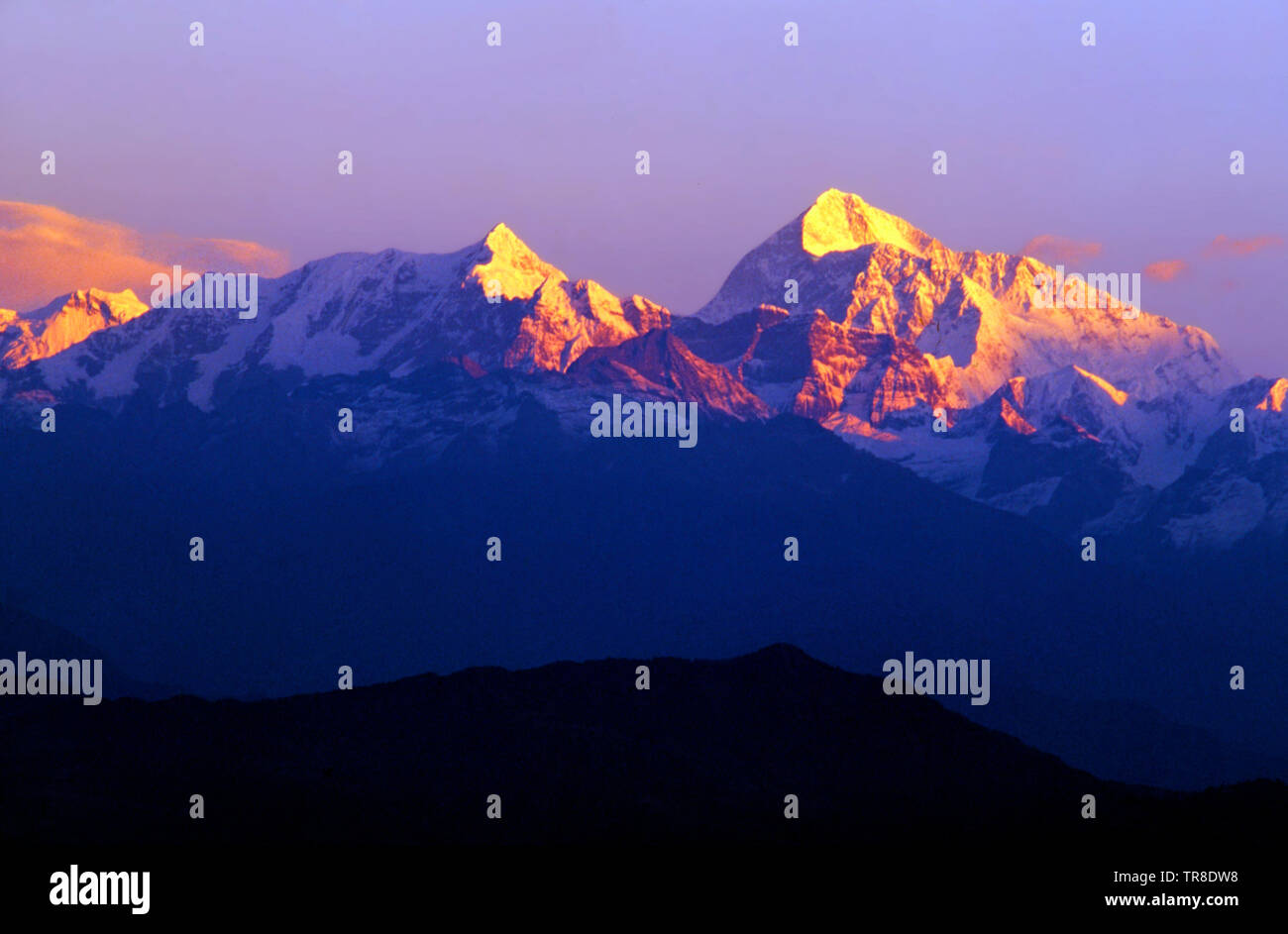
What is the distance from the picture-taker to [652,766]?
594 ft

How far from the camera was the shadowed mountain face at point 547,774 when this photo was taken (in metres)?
158

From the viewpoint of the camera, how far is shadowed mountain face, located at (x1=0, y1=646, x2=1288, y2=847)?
518 ft

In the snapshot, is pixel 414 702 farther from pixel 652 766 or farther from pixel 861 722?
pixel 861 722

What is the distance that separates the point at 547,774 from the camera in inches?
6890
